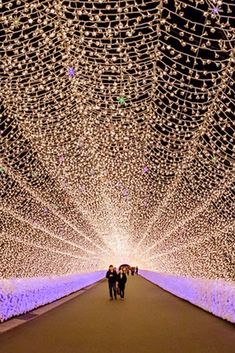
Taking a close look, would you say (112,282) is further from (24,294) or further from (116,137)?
(116,137)

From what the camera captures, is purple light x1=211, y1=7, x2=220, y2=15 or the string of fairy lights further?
the string of fairy lights

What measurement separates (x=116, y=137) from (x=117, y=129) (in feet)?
1.55

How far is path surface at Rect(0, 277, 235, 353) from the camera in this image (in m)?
7.82

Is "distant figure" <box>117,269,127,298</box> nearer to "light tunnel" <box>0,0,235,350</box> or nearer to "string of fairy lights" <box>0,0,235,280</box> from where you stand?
"light tunnel" <box>0,0,235,350</box>

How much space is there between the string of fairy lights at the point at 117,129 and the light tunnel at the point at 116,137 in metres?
0.05

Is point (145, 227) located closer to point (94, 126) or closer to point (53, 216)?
point (53, 216)

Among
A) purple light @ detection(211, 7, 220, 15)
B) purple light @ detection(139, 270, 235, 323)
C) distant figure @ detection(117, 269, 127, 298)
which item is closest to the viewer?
purple light @ detection(211, 7, 220, 15)

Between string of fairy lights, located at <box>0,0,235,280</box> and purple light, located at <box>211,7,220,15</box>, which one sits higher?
purple light, located at <box>211,7,220,15</box>

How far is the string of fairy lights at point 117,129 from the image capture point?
24.2 ft

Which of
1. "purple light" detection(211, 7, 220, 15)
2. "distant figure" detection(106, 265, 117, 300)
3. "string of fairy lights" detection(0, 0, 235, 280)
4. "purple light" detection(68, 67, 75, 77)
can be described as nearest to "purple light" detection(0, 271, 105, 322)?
"distant figure" detection(106, 265, 117, 300)

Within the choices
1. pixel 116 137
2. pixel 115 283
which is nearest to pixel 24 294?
pixel 116 137

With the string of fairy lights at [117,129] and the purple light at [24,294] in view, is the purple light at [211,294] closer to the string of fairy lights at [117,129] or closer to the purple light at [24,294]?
the string of fairy lights at [117,129]

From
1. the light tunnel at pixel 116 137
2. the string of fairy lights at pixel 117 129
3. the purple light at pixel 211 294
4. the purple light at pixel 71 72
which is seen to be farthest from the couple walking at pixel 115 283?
the purple light at pixel 71 72

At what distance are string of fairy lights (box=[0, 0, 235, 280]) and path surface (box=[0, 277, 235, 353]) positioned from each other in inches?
126
